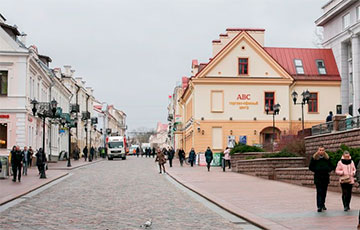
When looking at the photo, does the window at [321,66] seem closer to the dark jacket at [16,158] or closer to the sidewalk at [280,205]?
the sidewalk at [280,205]

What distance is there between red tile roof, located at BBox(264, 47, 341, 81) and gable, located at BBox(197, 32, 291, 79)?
222 cm

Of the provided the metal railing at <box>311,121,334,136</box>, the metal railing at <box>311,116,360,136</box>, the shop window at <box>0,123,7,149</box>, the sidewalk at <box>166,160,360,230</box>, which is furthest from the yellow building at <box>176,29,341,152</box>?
the sidewalk at <box>166,160,360,230</box>

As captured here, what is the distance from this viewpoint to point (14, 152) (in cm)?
2711

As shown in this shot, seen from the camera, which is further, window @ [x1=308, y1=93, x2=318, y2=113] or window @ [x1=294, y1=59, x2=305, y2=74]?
window @ [x1=294, y1=59, x2=305, y2=74]

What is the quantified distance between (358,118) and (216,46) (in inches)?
1347

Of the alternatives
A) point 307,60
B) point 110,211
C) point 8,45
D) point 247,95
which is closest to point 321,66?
point 307,60

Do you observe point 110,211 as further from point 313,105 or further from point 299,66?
point 299,66

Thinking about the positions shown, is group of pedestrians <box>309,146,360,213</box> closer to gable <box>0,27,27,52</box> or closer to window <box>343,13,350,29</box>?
gable <box>0,27,27,52</box>

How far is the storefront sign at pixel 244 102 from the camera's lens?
171 ft

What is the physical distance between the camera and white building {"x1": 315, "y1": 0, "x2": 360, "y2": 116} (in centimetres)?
4969

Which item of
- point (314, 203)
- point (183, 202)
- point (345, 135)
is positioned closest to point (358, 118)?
point (345, 135)

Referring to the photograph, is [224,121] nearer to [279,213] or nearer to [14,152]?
[14,152]

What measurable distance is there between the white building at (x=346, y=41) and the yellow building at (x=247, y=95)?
102 cm

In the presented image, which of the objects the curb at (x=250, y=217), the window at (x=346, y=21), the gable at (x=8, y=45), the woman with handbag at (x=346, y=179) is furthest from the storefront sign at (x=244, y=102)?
the woman with handbag at (x=346, y=179)
